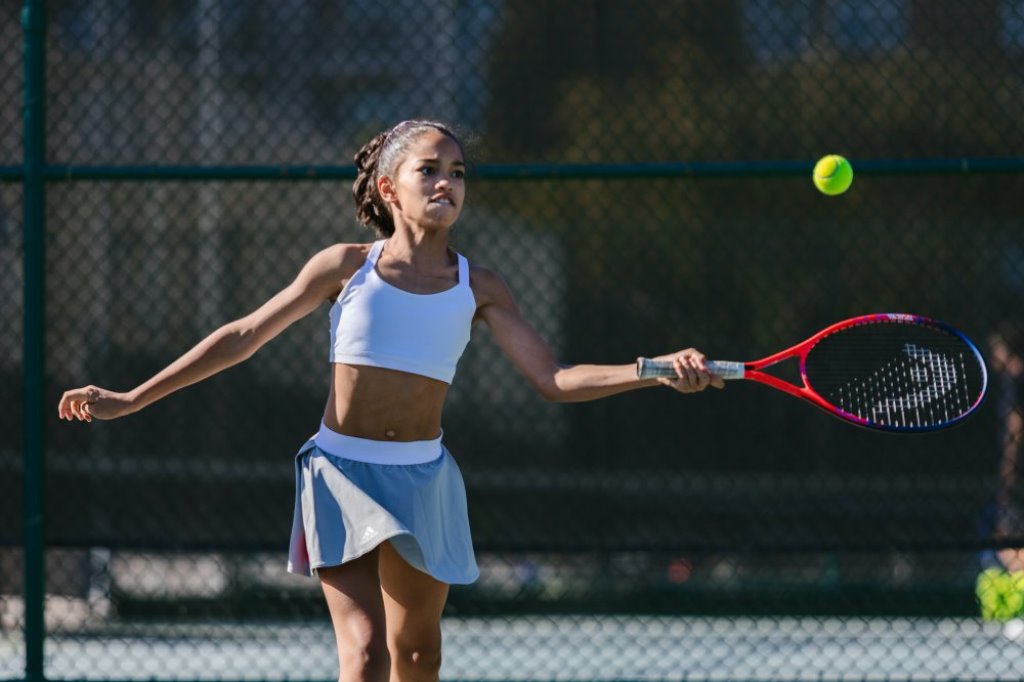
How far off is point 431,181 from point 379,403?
52cm

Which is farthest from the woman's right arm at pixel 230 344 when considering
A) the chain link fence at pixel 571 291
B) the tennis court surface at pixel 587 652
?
the chain link fence at pixel 571 291

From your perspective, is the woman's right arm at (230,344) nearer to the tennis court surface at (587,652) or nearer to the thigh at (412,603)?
the thigh at (412,603)

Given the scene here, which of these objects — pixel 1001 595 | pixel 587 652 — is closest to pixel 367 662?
pixel 587 652

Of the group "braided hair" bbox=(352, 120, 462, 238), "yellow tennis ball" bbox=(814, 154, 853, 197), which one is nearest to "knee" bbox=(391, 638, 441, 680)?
"braided hair" bbox=(352, 120, 462, 238)

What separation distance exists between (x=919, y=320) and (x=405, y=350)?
1.15 m

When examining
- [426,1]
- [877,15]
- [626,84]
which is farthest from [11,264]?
[877,15]

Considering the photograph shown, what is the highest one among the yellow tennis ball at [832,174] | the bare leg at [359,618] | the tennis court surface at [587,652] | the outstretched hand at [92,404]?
the yellow tennis ball at [832,174]

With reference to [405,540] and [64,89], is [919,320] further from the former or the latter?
[64,89]

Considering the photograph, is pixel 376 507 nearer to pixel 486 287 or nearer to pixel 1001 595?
pixel 486 287

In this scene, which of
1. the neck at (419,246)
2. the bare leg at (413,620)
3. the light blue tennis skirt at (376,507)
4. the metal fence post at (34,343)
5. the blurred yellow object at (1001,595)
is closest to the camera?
the light blue tennis skirt at (376,507)

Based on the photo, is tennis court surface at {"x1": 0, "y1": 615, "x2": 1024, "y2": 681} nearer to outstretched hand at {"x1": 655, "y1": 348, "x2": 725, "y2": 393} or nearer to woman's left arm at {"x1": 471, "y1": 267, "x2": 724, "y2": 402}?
woman's left arm at {"x1": 471, "y1": 267, "x2": 724, "y2": 402}

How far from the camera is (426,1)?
5.54 metres

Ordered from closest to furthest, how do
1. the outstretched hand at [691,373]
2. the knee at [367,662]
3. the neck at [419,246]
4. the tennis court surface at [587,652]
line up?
1. the outstretched hand at [691,373]
2. the knee at [367,662]
3. the neck at [419,246]
4. the tennis court surface at [587,652]

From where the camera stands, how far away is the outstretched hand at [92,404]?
3.01m
